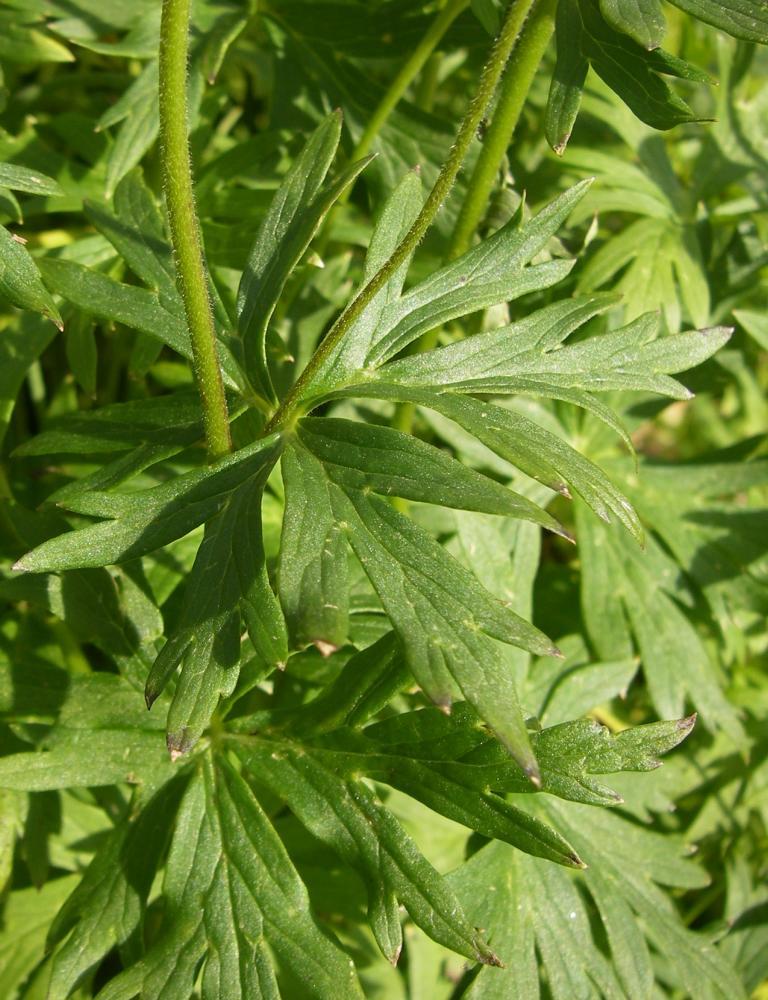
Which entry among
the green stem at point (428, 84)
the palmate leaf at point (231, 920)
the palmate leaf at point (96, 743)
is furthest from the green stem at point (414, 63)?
Result: the palmate leaf at point (231, 920)

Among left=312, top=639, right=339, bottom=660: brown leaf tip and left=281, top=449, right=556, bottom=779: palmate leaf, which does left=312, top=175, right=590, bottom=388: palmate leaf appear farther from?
left=312, top=639, right=339, bottom=660: brown leaf tip

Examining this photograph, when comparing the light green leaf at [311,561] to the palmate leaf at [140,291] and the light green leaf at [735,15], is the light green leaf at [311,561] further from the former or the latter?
the light green leaf at [735,15]

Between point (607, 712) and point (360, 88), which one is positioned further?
point (607, 712)

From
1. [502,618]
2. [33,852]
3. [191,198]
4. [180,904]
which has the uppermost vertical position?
[191,198]

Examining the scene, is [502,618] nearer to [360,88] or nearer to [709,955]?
[709,955]

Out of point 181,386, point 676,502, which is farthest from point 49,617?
point 676,502

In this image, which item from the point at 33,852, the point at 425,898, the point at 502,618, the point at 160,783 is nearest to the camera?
the point at 502,618
